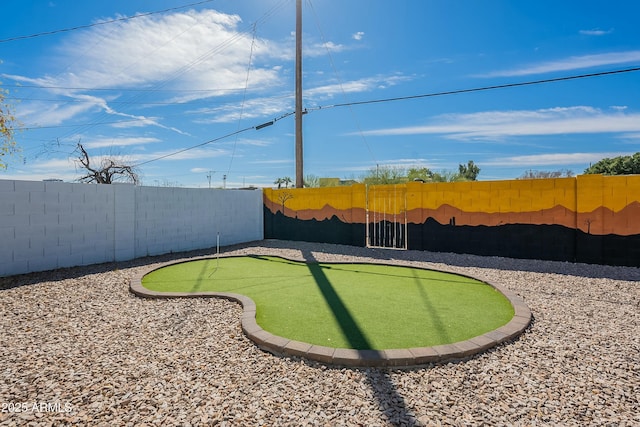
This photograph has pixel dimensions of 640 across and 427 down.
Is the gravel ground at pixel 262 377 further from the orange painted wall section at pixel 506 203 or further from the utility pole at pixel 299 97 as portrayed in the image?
the utility pole at pixel 299 97

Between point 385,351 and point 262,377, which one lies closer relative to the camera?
point 262,377

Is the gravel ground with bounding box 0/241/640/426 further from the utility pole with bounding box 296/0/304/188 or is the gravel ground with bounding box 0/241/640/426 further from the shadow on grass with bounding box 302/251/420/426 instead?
the utility pole with bounding box 296/0/304/188

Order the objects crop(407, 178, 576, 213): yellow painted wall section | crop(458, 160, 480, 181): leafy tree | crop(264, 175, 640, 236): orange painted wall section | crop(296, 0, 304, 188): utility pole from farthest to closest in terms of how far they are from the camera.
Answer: crop(458, 160, 480, 181): leafy tree → crop(296, 0, 304, 188): utility pole → crop(407, 178, 576, 213): yellow painted wall section → crop(264, 175, 640, 236): orange painted wall section

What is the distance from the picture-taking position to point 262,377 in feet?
9.21

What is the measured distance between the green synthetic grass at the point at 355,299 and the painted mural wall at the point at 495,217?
2.76m

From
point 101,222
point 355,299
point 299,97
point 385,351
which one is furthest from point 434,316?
point 299,97

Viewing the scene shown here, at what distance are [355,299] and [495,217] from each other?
217 inches

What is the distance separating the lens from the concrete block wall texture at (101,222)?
264 inches

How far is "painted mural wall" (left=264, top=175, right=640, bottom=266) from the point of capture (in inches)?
287

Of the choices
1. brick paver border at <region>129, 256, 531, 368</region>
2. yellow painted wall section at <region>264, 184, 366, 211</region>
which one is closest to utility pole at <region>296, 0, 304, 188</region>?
yellow painted wall section at <region>264, 184, 366, 211</region>

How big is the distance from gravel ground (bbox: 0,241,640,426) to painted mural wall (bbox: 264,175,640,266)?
138 inches

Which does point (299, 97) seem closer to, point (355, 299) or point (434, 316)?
point (355, 299)

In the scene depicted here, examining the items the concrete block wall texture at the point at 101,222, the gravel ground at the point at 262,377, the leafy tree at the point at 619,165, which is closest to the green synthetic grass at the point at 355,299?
the gravel ground at the point at 262,377

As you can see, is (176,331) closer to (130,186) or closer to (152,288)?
(152,288)
